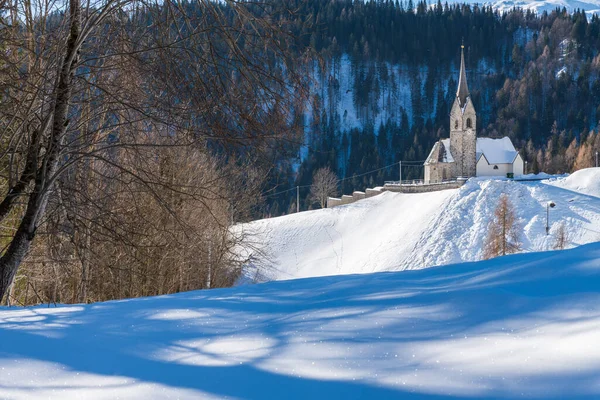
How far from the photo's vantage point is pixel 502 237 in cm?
2800

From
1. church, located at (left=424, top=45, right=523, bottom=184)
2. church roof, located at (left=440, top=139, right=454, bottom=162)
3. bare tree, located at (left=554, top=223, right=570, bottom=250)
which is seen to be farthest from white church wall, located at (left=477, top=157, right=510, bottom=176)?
bare tree, located at (left=554, top=223, right=570, bottom=250)

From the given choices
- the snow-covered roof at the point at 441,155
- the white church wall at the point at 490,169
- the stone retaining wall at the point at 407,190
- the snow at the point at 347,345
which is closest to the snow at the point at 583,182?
the stone retaining wall at the point at 407,190

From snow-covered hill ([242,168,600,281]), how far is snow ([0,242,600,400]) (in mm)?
24658

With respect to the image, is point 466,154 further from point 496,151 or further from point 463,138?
point 496,151

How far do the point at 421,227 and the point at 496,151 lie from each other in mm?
23084

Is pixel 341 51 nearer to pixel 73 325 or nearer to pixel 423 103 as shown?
pixel 423 103

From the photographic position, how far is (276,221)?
139ft

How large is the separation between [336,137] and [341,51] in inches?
940

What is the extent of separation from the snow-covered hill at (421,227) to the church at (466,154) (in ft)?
27.6

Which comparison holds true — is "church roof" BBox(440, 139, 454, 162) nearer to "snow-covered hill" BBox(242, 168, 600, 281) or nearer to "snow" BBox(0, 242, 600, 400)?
"snow-covered hill" BBox(242, 168, 600, 281)

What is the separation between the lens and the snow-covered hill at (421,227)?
32.1 meters

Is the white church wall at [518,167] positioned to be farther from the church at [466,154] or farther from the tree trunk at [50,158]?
the tree trunk at [50,158]

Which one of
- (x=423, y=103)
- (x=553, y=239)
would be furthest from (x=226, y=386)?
(x=423, y=103)

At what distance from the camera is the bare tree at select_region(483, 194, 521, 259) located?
27.6 metres
